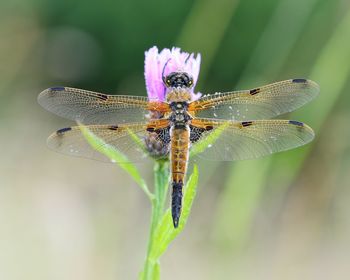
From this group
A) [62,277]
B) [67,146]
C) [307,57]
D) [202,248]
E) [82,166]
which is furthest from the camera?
[82,166]

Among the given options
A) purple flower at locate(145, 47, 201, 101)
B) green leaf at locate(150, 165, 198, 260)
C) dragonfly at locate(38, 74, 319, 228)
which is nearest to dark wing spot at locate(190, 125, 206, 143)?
dragonfly at locate(38, 74, 319, 228)

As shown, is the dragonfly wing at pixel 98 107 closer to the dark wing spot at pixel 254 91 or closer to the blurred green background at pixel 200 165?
the dark wing spot at pixel 254 91

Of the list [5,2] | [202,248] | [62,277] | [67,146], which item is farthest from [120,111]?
[5,2]

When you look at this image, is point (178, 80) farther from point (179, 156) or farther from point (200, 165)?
point (200, 165)

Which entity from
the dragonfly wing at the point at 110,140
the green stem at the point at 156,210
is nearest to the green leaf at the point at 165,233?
the green stem at the point at 156,210

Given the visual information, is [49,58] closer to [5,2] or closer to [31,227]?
[5,2]

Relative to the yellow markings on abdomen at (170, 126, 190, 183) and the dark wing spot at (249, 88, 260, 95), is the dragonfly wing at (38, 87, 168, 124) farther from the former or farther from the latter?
the dark wing spot at (249, 88, 260, 95)

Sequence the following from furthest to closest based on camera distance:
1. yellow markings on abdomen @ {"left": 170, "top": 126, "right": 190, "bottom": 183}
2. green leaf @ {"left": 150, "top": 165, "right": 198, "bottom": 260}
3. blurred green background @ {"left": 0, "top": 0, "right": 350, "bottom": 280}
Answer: blurred green background @ {"left": 0, "top": 0, "right": 350, "bottom": 280} < yellow markings on abdomen @ {"left": 170, "top": 126, "right": 190, "bottom": 183} < green leaf @ {"left": 150, "top": 165, "right": 198, "bottom": 260}
